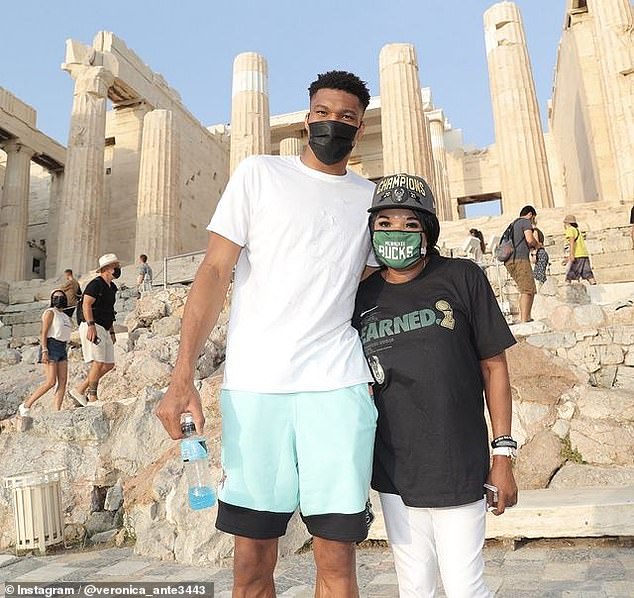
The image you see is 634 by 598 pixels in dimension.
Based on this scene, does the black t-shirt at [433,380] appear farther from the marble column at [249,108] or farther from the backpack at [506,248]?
the marble column at [249,108]

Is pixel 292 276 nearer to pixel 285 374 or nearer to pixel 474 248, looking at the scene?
pixel 285 374

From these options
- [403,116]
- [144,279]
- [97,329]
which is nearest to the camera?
[97,329]

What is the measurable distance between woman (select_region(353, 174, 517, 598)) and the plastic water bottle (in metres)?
0.57

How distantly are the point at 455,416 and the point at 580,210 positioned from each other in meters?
14.7

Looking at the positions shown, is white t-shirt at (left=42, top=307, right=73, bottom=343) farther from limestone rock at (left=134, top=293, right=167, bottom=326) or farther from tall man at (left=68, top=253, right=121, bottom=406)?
limestone rock at (left=134, top=293, right=167, bottom=326)

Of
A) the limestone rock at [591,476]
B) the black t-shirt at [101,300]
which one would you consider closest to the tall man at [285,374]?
the limestone rock at [591,476]

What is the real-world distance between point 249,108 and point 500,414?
20.6 m

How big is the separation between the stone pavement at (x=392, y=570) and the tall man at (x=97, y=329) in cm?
325

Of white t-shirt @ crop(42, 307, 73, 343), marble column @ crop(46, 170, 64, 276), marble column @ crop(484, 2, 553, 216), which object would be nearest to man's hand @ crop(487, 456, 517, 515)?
white t-shirt @ crop(42, 307, 73, 343)

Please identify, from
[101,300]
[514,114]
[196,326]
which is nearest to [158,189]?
[514,114]

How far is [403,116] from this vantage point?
18.8 m

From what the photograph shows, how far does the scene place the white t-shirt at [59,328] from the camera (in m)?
7.36

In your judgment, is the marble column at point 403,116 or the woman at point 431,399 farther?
the marble column at point 403,116

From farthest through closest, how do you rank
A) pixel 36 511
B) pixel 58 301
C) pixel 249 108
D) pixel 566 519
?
pixel 249 108 < pixel 58 301 < pixel 36 511 < pixel 566 519
